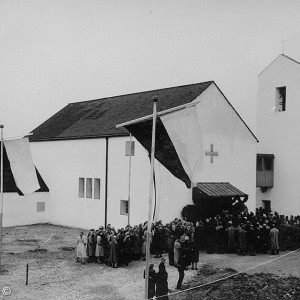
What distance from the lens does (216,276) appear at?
634 inches

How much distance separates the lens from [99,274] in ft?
56.0

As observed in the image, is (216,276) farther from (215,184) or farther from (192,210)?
(215,184)

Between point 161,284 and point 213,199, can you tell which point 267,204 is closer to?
point 213,199

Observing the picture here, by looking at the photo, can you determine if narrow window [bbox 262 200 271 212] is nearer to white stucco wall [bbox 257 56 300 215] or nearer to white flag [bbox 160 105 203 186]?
white stucco wall [bbox 257 56 300 215]

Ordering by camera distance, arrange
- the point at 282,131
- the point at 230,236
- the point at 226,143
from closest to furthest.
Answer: the point at 230,236 < the point at 226,143 < the point at 282,131

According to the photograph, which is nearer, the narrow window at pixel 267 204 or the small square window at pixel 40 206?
the small square window at pixel 40 206

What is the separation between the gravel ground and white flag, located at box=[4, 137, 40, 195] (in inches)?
130

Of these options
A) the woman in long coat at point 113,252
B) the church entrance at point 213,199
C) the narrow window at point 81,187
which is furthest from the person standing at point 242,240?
the narrow window at point 81,187

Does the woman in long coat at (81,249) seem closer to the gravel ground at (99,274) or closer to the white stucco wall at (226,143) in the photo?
the gravel ground at (99,274)

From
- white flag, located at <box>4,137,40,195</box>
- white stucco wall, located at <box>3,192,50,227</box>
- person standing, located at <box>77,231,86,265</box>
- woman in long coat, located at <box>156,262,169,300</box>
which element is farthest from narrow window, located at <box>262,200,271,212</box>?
woman in long coat, located at <box>156,262,169,300</box>

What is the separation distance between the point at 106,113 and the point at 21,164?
54.4 ft

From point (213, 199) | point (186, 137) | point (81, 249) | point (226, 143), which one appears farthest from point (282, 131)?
point (186, 137)

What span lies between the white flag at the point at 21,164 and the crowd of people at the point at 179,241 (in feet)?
12.2

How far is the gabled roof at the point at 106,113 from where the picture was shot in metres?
28.4
